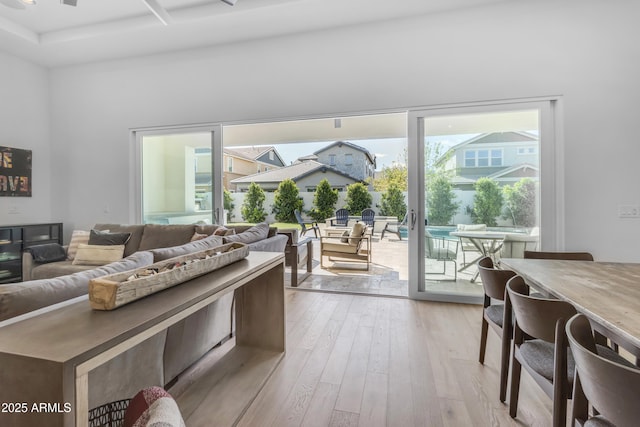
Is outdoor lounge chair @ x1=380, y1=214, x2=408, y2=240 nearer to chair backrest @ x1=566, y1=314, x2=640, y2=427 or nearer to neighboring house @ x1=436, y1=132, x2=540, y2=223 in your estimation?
neighboring house @ x1=436, y1=132, x2=540, y2=223

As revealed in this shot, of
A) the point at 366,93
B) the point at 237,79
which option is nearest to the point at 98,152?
the point at 237,79

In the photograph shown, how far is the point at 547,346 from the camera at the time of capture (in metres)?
1.38

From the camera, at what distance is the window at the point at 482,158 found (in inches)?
122

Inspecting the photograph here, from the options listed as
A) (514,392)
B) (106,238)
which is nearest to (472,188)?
(514,392)

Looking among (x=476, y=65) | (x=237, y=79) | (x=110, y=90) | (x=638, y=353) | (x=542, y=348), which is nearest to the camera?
(x=638, y=353)

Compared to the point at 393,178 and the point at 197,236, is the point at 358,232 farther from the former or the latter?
the point at 393,178

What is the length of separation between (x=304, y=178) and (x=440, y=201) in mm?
11875

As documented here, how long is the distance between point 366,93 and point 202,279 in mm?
2772

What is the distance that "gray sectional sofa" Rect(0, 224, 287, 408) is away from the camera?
3.72 feet

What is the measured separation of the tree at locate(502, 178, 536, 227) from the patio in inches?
25.8

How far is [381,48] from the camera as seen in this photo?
327cm

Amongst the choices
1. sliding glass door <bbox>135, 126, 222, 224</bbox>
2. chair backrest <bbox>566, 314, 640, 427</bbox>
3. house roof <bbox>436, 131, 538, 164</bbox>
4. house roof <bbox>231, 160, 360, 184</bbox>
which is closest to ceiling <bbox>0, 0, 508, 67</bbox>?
sliding glass door <bbox>135, 126, 222, 224</bbox>

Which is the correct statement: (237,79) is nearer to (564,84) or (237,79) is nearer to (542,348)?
(564,84)

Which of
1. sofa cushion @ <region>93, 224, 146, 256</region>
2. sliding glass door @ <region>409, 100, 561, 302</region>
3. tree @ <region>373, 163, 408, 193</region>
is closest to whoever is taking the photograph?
sliding glass door @ <region>409, 100, 561, 302</region>
